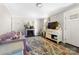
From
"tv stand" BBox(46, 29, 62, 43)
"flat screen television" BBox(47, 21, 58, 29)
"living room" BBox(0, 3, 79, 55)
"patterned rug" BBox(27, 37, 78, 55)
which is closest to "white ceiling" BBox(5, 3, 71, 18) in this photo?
"living room" BBox(0, 3, 79, 55)

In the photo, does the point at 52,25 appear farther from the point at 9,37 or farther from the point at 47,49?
the point at 9,37

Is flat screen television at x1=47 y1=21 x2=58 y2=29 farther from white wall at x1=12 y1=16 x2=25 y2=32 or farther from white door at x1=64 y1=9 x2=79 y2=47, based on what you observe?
white wall at x1=12 y1=16 x2=25 y2=32

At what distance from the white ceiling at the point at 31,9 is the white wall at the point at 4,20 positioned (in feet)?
0.22

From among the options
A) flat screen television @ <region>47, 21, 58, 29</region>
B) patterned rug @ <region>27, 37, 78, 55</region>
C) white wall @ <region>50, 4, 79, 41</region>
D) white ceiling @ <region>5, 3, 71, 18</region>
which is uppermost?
white ceiling @ <region>5, 3, 71, 18</region>

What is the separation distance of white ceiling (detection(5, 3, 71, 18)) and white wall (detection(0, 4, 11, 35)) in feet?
0.22

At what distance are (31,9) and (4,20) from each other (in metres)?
0.46

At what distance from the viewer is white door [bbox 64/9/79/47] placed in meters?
1.70

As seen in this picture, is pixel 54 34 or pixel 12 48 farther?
pixel 54 34

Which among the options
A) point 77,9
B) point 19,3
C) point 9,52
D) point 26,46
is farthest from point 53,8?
point 9,52

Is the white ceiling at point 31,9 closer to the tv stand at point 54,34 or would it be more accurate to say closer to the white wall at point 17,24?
the white wall at point 17,24

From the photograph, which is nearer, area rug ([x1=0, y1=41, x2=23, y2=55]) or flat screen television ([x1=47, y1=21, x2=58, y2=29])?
area rug ([x1=0, y1=41, x2=23, y2=55])

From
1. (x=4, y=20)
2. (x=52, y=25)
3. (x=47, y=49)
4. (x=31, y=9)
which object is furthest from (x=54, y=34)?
(x=4, y=20)

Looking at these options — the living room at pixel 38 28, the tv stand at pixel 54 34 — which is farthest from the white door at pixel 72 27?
the tv stand at pixel 54 34

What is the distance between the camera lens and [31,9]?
69.6 inches
